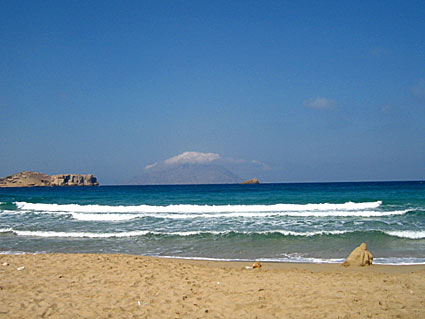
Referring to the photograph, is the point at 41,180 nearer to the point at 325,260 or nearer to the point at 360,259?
the point at 325,260

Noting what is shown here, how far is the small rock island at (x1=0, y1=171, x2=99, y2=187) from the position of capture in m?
120

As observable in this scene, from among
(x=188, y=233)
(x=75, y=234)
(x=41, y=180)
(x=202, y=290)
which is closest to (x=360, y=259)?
(x=202, y=290)

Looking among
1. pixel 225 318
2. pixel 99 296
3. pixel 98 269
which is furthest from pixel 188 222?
pixel 225 318

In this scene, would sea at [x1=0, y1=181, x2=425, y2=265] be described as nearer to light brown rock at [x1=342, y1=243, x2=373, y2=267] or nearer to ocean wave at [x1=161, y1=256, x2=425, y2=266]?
ocean wave at [x1=161, y1=256, x2=425, y2=266]

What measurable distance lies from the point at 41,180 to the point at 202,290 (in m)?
135

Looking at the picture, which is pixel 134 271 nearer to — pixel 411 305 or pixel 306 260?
pixel 306 260

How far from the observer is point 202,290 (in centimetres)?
630

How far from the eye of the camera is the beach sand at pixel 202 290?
5082 millimetres

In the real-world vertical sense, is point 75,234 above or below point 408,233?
below

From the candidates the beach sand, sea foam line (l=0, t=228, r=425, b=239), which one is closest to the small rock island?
sea foam line (l=0, t=228, r=425, b=239)

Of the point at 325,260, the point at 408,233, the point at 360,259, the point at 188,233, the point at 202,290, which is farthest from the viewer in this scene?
the point at 188,233

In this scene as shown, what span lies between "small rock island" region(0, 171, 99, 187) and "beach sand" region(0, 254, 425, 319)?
12479 centimetres

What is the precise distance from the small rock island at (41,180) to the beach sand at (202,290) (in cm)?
12479

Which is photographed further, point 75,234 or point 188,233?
point 75,234
